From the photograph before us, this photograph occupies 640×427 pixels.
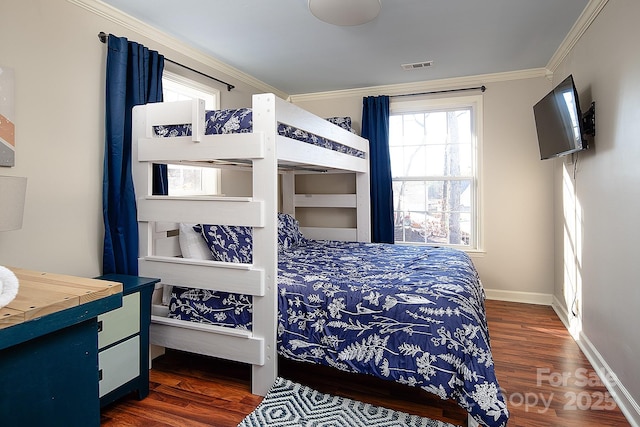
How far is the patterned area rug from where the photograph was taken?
75.0 inches

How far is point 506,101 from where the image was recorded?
394 centimetres

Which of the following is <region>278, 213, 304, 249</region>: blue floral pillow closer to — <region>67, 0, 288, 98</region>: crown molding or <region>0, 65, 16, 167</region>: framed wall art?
<region>67, 0, 288, 98</region>: crown molding

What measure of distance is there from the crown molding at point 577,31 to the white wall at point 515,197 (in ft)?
1.13

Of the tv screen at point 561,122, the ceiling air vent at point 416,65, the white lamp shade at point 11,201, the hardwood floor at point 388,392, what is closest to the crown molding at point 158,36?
the white lamp shade at point 11,201

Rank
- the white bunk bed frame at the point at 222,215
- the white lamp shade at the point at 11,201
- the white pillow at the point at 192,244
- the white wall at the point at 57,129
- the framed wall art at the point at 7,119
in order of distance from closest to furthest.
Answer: the white lamp shade at the point at 11,201
the framed wall art at the point at 7,119
the white wall at the point at 57,129
the white bunk bed frame at the point at 222,215
the white pillow at the point at 192,244

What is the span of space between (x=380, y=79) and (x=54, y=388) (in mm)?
3728

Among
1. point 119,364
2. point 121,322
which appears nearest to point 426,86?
point 121,322

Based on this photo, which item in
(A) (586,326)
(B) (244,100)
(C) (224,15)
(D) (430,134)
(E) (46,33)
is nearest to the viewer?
(E) (46,33)

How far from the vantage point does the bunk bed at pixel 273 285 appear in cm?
182

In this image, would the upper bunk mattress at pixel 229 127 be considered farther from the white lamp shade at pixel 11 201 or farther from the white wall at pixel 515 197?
the white wall at pixel 515 197

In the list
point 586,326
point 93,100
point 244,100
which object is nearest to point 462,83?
point 244,100

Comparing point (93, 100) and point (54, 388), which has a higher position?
point (93, 100)

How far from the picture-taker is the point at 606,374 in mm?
2316

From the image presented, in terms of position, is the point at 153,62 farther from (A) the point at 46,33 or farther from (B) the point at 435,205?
(B) the point at 435,205
